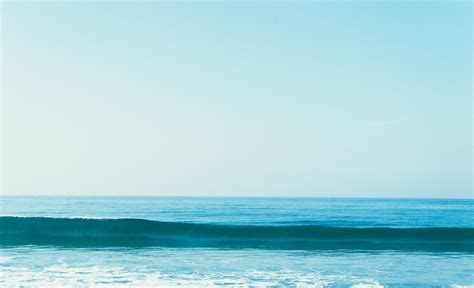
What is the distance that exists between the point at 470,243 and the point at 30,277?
44.7 feet

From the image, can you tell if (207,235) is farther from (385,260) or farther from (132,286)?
(132,286)

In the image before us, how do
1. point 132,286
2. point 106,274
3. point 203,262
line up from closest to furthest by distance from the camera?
point 132,286 → point 106,274 → point 203,262

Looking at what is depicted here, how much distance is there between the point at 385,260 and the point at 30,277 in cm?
833

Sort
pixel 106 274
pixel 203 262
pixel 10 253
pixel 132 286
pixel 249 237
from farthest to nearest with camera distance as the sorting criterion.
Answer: pixel 249 237 < pixel 10 253 < pixel 203 262 < pixel 106 274 < pixel 132 286

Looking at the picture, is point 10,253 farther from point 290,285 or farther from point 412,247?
point 412,247

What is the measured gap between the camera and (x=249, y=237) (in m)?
16.9

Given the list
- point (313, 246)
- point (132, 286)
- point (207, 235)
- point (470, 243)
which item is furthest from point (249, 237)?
point (132, 286)

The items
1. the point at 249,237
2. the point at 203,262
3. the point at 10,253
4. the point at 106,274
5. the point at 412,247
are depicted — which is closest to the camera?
the point at 106,274

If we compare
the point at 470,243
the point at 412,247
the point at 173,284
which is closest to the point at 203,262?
the point at 173,284

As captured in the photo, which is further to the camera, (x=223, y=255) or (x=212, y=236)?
(x=212, y=236)

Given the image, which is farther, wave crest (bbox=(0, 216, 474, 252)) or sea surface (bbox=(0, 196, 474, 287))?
wave crest (bbox=(0, 216, 474, 252))

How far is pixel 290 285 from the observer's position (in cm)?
875

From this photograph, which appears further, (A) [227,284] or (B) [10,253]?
(B) [10,253]

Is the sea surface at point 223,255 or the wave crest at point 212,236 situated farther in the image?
the wave crest at point 212,236
